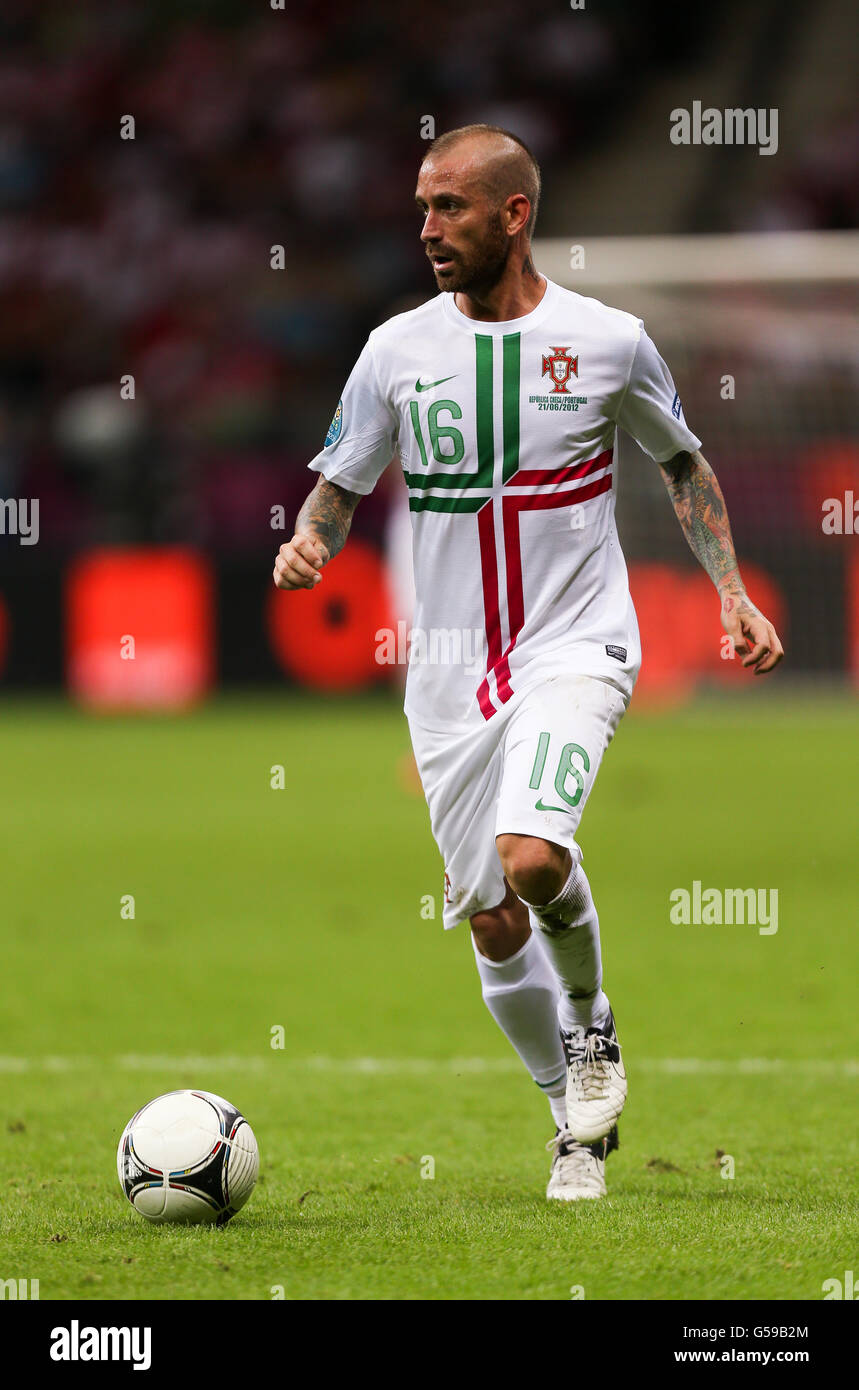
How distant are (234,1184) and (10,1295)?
0.67 metres

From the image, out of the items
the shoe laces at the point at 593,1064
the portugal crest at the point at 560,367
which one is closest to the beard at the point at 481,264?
the portugal crest at the point at 560,367

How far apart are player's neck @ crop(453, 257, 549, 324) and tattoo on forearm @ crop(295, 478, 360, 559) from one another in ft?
1.69

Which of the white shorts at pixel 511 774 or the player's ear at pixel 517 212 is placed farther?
the player's ear at pixel 517 212

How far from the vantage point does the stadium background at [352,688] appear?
4.63m

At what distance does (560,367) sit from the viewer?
451cm

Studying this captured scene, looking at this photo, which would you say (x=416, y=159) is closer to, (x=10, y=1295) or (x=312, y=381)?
(x=312, y=381)

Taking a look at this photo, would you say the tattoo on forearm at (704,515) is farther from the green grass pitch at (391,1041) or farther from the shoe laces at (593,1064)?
the green grass pitch at (391,1041)

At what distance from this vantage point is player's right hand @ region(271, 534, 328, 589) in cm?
429

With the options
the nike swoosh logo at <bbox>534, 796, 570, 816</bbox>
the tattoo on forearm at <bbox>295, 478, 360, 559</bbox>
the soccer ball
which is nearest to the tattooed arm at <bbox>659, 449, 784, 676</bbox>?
the nike swoosh logo at <bbox>534, 796, 570, 816</bbox>

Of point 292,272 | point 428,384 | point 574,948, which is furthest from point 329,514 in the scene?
point 292,272

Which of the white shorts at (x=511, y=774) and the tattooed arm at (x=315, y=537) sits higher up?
the tattooed arm at (x=315, y=537)

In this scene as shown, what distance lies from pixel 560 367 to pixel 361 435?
506 millimetres

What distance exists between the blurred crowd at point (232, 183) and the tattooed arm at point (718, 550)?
50.5ft

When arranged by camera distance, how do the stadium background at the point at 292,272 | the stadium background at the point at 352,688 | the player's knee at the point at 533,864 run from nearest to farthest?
the player's knee at the point at 533,864 < the stadium background at the point at 352,688 < the stadium background at the point at 292,272
